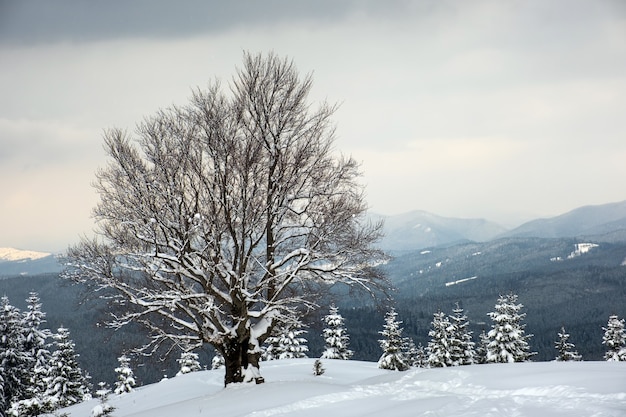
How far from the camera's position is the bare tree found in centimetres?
1134

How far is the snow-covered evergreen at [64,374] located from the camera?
104 feet

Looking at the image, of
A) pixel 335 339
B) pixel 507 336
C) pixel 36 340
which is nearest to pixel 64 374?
pixel 36 340

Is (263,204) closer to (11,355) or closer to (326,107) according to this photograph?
(326,107)

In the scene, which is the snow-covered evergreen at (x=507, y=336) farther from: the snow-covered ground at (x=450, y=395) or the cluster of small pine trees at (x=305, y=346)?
the snow-covered ground at (x=450, y=395)

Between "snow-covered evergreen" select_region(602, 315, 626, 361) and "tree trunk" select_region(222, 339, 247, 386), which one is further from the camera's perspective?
"snow-covered evergreen" select_region(602, 315, 626, 361)

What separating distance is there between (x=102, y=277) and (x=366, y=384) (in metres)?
7.96

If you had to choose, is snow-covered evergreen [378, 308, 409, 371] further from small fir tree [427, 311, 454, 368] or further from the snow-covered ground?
the snow-covered ground

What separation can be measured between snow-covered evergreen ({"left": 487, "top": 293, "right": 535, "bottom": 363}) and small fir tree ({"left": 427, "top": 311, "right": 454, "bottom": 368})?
3594 millimetres

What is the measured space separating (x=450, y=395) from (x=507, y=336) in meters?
27.6

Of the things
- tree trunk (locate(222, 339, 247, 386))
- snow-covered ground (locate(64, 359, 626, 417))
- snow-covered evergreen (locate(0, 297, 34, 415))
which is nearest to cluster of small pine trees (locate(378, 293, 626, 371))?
tree trunk (locate(222, 339, 247, 386))

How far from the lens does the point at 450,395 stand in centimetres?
860

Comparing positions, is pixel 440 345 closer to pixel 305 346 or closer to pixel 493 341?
pixel 493 341

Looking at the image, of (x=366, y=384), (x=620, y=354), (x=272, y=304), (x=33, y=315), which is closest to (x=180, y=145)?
(x=272, y=304)

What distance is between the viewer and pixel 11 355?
1182 inches
